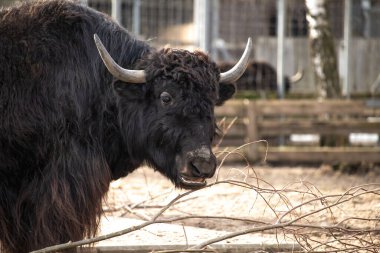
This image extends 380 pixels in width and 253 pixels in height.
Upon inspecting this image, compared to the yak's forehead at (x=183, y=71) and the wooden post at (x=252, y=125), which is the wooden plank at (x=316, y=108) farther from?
the yak's forehead at (x=183, y=71)

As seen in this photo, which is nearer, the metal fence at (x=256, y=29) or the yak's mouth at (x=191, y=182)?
the yak's mouth at (x=191, y=182)

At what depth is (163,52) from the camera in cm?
600

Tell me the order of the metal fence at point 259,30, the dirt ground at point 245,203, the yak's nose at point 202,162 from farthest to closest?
the metal fence at point 259,30
the dirt ground at point 245,203
the yak's nose at point 202,162

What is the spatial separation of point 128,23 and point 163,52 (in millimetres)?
10621

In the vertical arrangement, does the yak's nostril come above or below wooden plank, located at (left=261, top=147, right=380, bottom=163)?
above

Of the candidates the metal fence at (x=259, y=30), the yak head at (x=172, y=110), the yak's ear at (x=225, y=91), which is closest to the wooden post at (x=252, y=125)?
the metal fence at (x=259, y=30)

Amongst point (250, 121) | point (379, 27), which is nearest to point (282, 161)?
point (250, 121)

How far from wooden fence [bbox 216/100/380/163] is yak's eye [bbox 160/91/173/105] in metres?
7.82

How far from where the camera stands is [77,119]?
5.82m

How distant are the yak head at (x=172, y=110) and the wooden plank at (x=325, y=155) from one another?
25.6 ft

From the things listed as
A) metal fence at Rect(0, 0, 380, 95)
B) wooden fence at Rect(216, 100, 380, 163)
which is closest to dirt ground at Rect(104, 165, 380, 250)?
wooden fence at Rect(216, 100, 380, 163)

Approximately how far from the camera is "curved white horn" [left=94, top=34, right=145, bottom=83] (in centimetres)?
571

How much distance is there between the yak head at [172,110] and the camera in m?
5.61

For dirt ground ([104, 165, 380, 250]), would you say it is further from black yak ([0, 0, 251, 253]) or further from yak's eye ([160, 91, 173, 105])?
yak's eye ([160, 91, 173, 105])
